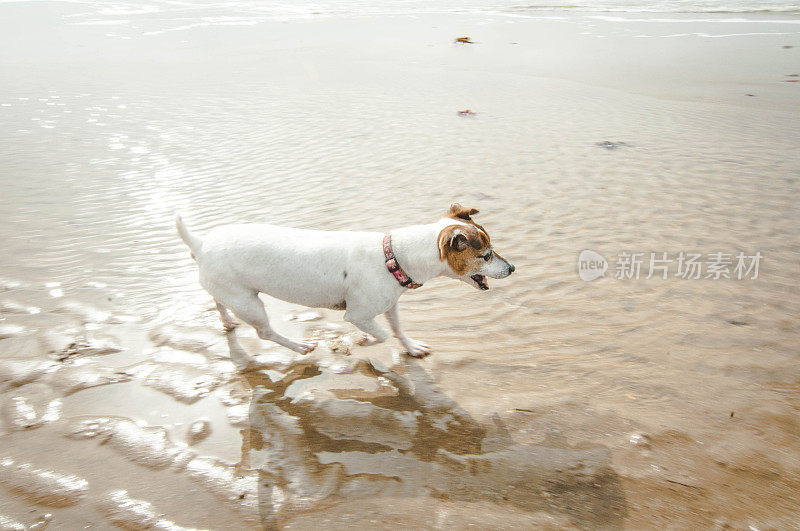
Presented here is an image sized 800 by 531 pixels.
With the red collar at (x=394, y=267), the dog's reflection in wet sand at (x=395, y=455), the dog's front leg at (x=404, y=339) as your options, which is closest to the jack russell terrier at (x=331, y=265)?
the red collar at (x=394, y=267)

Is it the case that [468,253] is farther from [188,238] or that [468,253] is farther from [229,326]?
[229,326]

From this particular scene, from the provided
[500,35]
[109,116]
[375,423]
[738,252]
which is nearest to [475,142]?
[738,252]

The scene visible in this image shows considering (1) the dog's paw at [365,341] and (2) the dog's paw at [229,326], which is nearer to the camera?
(1) the dog's paw at [365,341]

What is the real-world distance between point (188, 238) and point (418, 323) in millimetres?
2031

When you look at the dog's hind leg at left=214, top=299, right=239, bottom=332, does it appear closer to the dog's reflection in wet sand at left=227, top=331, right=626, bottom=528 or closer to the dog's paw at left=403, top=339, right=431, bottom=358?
the dog's reflection in wet sand at left=227, top=331, right=626, bottom=528

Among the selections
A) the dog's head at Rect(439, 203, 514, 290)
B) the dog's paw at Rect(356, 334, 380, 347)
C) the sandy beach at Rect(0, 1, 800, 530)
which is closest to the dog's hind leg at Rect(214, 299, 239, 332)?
the sandy beach at Rect(0, 1, 800, 530)

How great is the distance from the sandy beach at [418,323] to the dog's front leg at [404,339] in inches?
4.2

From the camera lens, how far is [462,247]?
3.31 m

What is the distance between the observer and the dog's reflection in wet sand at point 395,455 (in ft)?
9.12

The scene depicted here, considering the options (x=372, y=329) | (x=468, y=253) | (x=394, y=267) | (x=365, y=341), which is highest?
(x=468, y=253)

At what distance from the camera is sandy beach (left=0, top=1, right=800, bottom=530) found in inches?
112

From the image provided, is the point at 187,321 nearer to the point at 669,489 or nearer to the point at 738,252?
the point at 669,489

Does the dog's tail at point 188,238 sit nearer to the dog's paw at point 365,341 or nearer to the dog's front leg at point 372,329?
the dog's front leg at point 372,329

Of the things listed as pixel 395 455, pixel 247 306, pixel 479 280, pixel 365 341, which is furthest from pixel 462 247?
pixel 247 306
